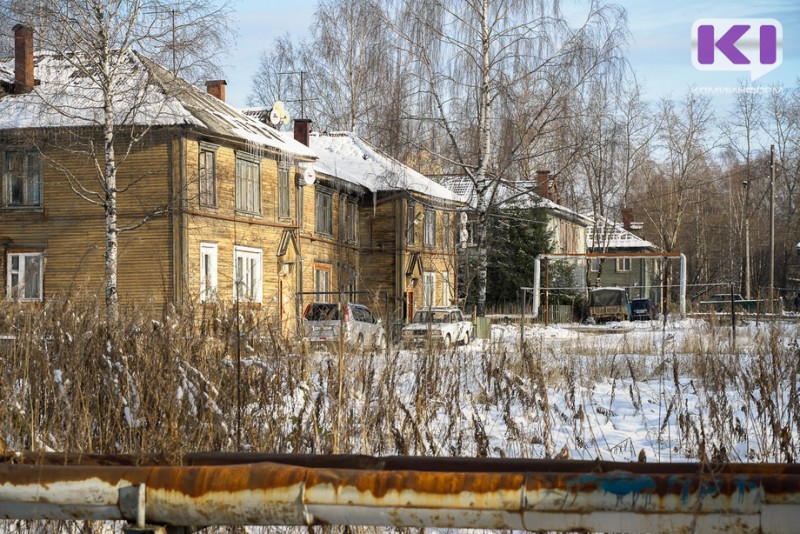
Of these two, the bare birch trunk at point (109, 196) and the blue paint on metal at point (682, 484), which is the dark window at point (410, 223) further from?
the blue paint on metal at point (682, 484)

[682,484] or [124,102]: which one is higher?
[124,102]

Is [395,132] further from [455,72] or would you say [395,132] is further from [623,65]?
[623,65]

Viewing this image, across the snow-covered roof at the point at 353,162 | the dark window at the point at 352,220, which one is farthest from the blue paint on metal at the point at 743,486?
the dark window at the point at 352,220

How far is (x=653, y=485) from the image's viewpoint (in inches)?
135

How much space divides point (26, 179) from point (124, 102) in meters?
5.27

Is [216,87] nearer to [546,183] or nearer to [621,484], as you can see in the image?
[546,183]

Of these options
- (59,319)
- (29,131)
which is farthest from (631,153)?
(59,319)

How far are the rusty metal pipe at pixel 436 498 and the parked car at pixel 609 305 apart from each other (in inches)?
1549

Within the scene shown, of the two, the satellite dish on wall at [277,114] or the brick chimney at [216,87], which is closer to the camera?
the satellite dish on wall at [277,114]

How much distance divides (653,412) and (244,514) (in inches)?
280

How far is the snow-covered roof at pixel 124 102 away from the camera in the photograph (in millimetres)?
21391

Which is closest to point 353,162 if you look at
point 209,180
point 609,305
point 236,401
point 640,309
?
point 209,180

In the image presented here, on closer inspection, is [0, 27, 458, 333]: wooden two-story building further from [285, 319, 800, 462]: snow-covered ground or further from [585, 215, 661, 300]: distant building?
[585, 215, 661, 300]: distant building

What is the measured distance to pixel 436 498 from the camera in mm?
3455
